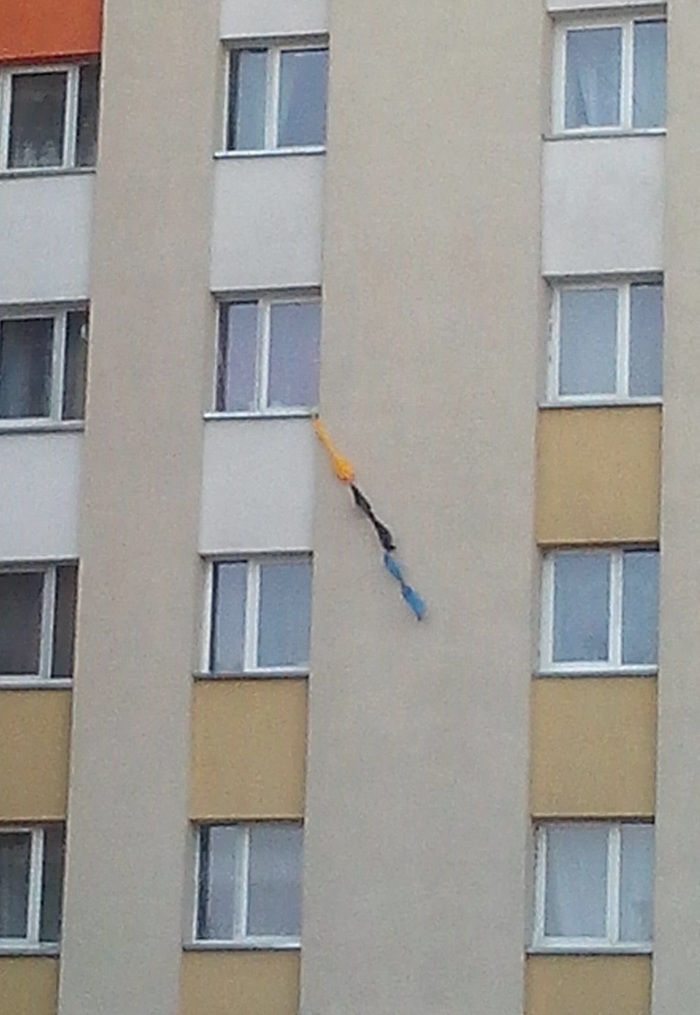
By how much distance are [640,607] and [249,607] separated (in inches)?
141

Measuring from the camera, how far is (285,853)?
27391mm

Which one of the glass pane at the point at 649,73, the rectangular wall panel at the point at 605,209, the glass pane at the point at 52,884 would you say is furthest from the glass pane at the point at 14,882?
the glass pane at the point at 649,73

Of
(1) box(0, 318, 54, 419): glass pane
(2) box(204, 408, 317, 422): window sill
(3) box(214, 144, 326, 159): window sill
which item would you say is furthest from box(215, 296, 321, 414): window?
(1) box(0, 318, 54, 419): glass pane

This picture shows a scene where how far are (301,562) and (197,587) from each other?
3.15ft

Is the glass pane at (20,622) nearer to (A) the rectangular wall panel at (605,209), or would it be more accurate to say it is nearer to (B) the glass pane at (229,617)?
(B) the glass pane at (229,617)

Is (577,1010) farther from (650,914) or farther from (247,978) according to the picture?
(247,978)

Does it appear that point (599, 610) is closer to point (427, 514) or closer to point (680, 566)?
point (680, 566)

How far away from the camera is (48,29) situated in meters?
29.6

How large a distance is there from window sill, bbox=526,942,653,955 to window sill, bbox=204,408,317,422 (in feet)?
17.1

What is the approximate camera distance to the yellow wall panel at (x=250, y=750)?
27.3 m

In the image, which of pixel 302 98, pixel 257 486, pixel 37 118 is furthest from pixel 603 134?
pixel 37 118

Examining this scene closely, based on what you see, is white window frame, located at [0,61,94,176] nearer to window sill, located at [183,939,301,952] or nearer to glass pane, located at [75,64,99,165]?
glass pane, located at [75,64,99,165]

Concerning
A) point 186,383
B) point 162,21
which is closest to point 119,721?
point 186,383

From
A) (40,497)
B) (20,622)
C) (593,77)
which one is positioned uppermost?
(593,77)
